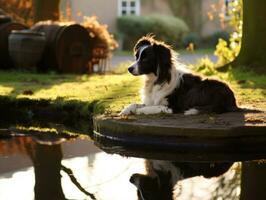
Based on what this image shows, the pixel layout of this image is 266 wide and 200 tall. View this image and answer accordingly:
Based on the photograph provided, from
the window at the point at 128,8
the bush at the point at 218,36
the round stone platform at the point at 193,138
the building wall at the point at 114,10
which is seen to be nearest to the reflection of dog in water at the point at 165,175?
the round stone platform at the point at 193,138

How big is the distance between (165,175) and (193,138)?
119cm

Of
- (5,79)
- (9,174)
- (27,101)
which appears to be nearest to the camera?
(9,174)

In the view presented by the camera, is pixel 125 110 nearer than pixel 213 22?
Yes

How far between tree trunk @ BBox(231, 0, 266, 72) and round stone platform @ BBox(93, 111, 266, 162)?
7228 mm

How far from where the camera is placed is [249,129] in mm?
7984

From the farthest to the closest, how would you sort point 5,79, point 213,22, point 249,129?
point 213,22 → point 5,79 → point 249,129

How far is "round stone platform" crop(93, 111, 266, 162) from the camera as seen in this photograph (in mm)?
7898

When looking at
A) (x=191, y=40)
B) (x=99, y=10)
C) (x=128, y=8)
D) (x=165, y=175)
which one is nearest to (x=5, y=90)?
(x=165, y=175)

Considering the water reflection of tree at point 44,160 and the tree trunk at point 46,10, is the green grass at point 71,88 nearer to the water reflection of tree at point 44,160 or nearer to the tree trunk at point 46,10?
the water reflection of tree at point 44,160

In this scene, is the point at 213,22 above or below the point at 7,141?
above

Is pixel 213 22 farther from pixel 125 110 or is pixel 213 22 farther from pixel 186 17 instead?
pixel 125 110

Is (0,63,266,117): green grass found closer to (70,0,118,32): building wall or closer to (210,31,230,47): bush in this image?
(70,0,118,32): building wall

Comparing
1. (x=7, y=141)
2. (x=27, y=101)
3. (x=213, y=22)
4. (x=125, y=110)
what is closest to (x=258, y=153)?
(x=125, y=110)

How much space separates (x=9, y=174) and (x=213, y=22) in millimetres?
34454
